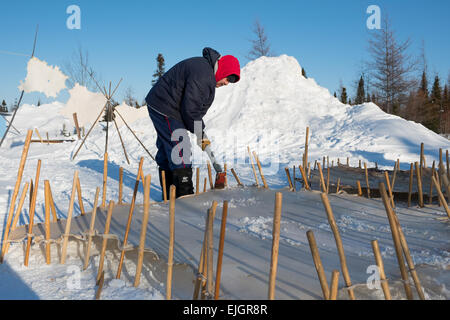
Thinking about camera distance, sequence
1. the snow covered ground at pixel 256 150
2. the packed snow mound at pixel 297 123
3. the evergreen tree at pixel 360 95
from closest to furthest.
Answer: the snow covered ground at pixel 256 150 → the packed snow mound at pixel 297 123 → the evergreen tree at pixel 360 95

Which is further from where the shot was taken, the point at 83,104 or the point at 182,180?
the point at 83,104

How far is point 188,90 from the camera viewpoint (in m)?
2.33

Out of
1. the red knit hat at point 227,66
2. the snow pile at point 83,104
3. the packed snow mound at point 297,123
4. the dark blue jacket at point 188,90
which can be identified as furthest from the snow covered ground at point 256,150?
the red knit hat at point 227,66

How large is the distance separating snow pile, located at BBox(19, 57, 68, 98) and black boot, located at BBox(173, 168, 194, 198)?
1575 mm

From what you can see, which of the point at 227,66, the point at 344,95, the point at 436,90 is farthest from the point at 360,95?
the point at 227,66

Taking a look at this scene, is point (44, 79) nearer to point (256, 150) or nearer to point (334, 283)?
point (334, 283)

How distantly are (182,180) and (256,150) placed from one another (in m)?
5.30

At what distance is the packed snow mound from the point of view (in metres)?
6.80

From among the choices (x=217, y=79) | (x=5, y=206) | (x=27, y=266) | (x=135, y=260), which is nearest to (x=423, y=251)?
(x=135, y=260)

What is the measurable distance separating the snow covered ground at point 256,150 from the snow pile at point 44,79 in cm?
98

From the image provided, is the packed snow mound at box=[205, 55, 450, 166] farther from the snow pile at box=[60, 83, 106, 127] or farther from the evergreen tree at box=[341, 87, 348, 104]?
the evergreen tree at box=[341, 87, 348, 104]

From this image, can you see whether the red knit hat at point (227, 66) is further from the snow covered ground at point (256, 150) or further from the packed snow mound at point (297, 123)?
the packed snow mound at point (297, 123)

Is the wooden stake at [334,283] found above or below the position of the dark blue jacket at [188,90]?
below

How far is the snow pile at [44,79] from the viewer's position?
2.95 m
